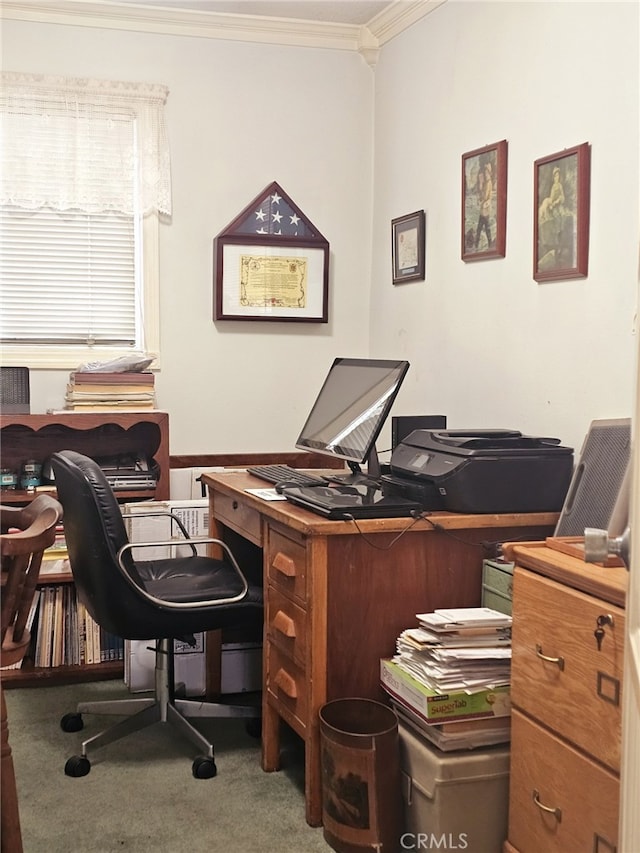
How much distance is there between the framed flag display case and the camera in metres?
3.74

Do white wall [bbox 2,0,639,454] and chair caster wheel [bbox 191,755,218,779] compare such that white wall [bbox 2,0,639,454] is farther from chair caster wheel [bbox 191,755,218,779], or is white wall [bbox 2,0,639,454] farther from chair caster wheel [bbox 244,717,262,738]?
chair caster wheel [bbox 191,755,218,779]

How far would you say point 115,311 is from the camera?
3.69 meters

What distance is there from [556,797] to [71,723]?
1627mm

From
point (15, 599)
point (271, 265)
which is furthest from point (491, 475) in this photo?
point (271, 265)

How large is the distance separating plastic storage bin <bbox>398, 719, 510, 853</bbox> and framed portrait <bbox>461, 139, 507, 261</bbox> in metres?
1.54

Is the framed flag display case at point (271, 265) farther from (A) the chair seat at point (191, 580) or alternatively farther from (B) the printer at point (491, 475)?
(B) the printer at point (491, 475)

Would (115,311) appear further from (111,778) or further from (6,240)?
(111,778)

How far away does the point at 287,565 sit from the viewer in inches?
91.7

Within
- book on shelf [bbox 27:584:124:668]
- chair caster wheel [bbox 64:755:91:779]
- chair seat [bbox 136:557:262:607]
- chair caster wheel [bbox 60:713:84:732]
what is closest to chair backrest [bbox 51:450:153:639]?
chair seat [bbox 136:557:262:607]

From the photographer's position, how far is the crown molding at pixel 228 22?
3475 mm

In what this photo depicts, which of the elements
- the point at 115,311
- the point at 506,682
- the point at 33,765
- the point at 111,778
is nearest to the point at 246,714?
the point at 111,778

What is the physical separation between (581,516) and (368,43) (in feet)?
7.98

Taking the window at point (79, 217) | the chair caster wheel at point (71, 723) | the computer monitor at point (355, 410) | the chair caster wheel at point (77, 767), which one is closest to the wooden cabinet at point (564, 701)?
the computer monitor at point (355, 410)

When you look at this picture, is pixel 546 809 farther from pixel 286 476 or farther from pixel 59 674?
pixel 59 674
